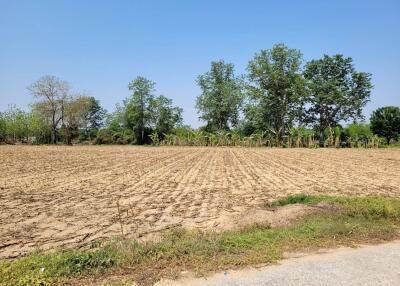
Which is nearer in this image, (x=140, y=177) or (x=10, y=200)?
(x=10, y=200)

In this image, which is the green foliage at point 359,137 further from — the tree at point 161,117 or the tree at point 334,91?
the tree at point 161,117

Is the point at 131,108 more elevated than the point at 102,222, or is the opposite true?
the point at 131,108

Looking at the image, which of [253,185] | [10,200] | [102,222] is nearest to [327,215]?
[102,222]

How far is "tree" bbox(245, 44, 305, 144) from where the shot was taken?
182ft

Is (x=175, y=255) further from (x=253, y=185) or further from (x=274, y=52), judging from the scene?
(x=274, y=52)

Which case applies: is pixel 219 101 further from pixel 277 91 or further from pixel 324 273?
pixel 324 273

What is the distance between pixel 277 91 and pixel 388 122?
1662cm

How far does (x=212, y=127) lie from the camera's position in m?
67.4

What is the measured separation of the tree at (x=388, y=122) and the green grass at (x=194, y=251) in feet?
176

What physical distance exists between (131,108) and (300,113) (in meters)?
27.5

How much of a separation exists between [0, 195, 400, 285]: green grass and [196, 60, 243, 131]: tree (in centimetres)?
5971

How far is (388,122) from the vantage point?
181ft

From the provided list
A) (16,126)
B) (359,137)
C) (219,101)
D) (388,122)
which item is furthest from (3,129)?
(388,122)

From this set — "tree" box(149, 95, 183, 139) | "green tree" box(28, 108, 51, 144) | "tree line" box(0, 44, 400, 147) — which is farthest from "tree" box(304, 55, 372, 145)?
"green tree" box(28, 108, 51, 144)
